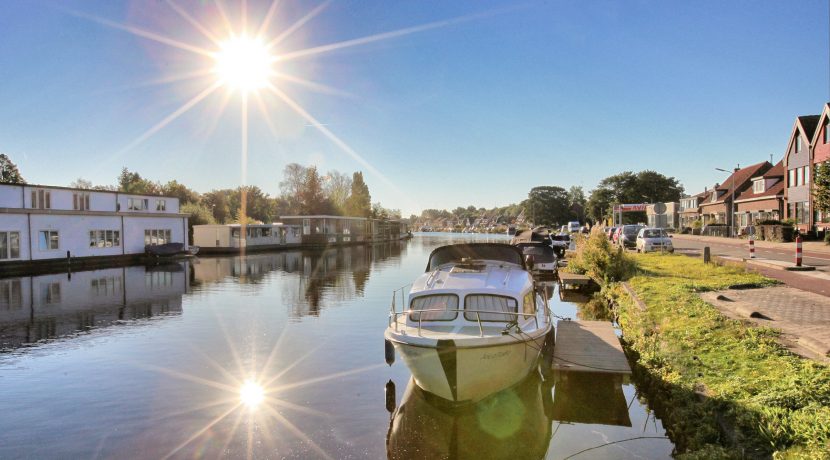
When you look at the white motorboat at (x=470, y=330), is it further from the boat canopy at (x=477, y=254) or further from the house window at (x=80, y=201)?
the house window at (x=80, y=201)

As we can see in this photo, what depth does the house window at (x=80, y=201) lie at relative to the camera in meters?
42.7

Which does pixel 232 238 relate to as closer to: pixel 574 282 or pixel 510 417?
pixel 574 282

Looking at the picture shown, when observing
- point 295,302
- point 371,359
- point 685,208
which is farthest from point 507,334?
point 685,208

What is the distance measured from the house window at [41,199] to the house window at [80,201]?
2.07 m

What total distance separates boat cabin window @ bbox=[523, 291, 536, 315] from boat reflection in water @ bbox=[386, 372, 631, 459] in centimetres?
150

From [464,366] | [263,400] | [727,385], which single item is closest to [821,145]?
[727,385]

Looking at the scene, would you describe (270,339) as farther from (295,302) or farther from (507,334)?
(507,334)

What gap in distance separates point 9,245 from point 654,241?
47321 mm

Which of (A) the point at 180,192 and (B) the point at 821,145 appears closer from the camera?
→ (B) the point at 821,145

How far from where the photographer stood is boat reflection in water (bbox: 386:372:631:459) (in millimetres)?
8188

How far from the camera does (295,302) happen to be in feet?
73.7

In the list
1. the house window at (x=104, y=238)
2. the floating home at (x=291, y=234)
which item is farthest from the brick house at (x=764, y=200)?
the house window at (x=104, y=238)

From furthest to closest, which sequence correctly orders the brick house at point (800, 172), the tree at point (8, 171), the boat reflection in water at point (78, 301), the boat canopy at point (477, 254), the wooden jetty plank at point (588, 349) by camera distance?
the tree at point (8, 171)
the brick house at point (800, 172)
the boat reflection in water at point (78, 301)
the boat canopy at point (477, 254)
the wooden jetty plank at point (588, 349)

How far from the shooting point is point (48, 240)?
39.9 m
